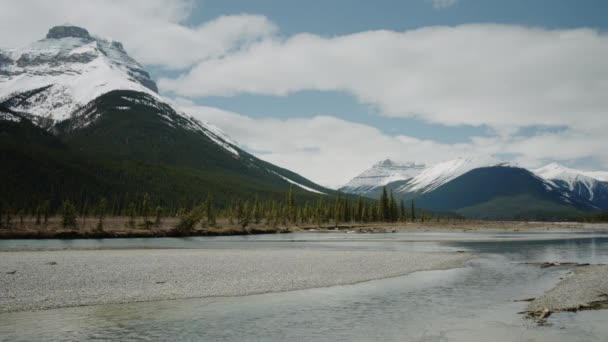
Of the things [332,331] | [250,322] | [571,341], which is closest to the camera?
[571,341]

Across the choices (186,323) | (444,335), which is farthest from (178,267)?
(444,335)

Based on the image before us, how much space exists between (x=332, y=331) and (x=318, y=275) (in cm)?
1930

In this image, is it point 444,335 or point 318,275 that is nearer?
point 444,335

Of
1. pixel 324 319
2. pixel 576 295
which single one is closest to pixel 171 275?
pixel 324 319

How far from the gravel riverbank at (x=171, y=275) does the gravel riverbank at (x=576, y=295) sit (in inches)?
522

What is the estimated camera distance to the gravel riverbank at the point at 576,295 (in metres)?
27.9

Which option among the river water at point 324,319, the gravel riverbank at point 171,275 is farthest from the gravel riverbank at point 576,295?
the gravel riverbank at point 171,275

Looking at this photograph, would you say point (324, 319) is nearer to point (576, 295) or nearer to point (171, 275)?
point (576, 295)

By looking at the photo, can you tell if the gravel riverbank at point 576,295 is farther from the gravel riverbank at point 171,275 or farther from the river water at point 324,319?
the gravel riverbank at point 171,275

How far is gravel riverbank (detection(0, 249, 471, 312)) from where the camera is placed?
30375mm

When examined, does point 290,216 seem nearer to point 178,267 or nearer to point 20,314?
point 178,267

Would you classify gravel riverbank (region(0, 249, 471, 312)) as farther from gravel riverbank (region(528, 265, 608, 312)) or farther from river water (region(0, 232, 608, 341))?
gravel riverbank (region(528, 265, 608, 312))

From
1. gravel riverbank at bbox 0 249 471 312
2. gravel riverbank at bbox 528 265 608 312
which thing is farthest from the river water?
gravel riverbank at bbox 0 249 471 312

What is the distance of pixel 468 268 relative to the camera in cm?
4750
